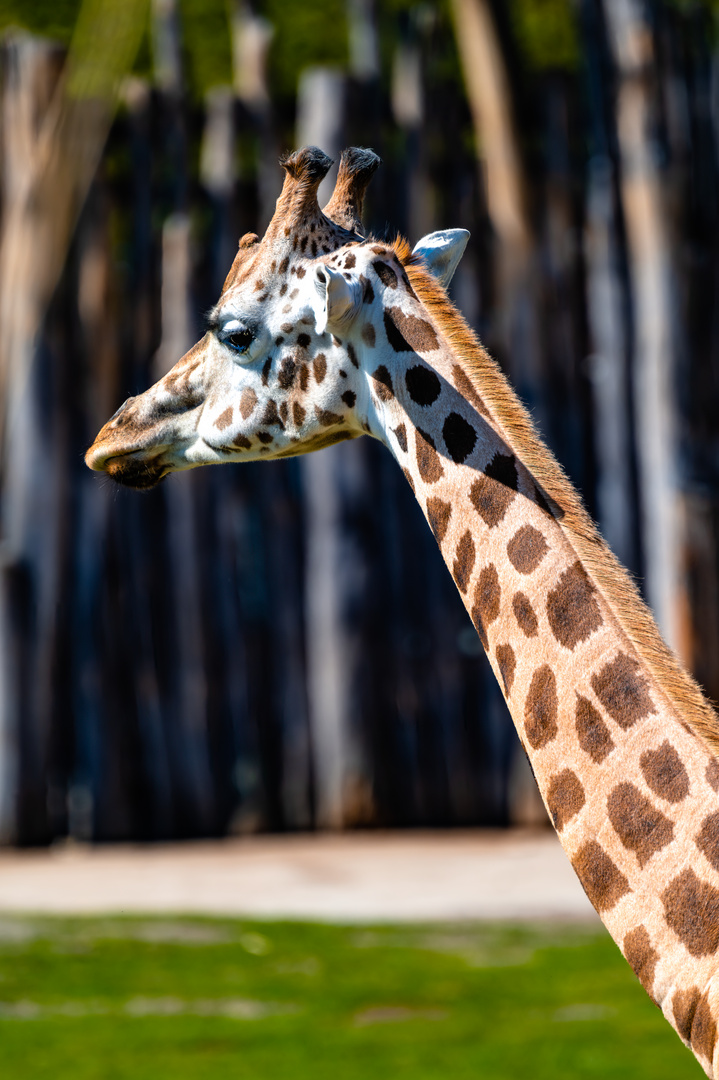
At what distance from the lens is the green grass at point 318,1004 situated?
4.58 metres

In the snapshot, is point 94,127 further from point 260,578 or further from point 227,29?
point 227,29

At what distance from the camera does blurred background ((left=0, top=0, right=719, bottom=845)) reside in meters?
7.55

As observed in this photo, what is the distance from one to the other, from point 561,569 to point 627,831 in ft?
1.67

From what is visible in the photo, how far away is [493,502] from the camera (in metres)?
2.74

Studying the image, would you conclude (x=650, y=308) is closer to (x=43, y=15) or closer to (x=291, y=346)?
(x=291, y=346)

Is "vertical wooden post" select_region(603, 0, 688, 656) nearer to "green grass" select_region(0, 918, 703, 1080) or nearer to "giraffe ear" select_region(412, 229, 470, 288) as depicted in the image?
"green grass" select_region(0, 918, 703, 1080)

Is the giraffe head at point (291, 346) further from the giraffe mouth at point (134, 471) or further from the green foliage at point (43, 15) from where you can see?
the green foliage at point (43, 15)

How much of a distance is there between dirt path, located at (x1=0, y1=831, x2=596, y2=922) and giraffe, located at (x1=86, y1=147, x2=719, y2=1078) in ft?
12.9

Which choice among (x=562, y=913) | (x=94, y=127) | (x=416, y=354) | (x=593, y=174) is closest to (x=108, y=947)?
(x=562, y=913)

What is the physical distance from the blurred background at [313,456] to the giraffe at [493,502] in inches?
172

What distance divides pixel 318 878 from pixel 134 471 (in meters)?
4.30

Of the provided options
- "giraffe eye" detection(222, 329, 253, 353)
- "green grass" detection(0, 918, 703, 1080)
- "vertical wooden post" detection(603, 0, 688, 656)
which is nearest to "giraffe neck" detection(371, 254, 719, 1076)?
"giraffe eye" detection(222, 329, 253, 353)

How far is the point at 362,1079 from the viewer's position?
442 cm

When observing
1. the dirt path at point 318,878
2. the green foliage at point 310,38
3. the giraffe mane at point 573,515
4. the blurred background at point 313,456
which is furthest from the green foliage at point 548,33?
the giraffe mane at point 573,515
